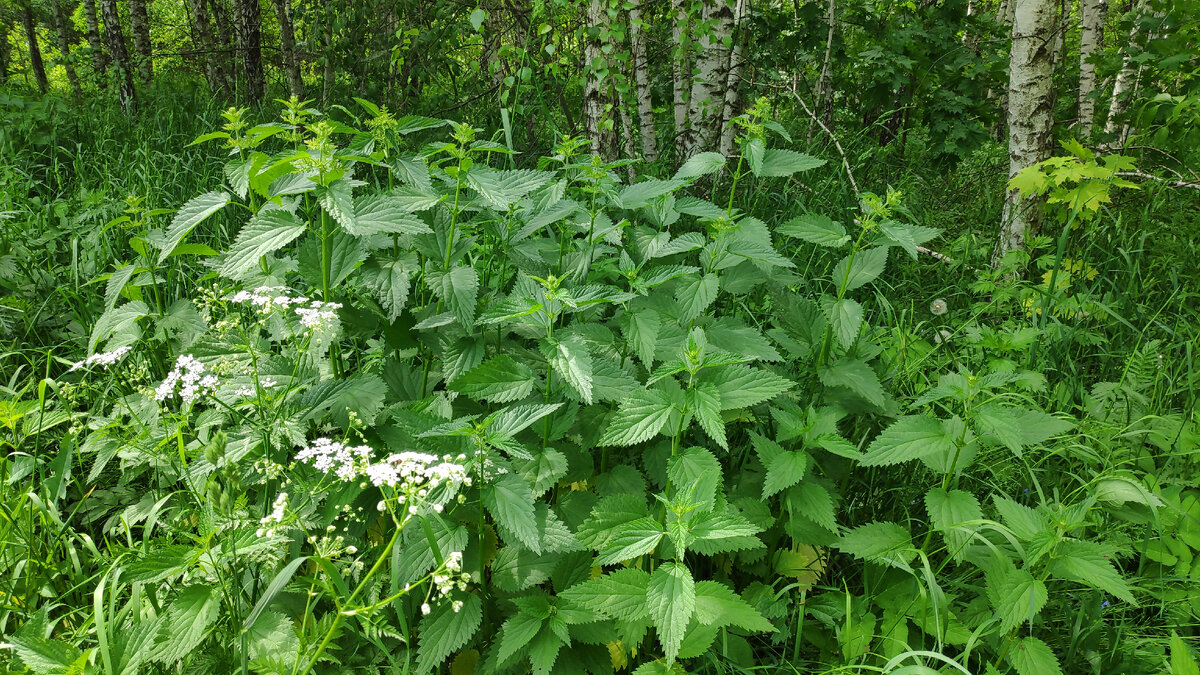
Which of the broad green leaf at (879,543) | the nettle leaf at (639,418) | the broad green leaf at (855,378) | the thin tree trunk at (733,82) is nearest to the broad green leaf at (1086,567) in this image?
the broad green leaf at (879,543)

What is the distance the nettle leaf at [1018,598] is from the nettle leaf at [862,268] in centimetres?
79

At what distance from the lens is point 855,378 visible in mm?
1791

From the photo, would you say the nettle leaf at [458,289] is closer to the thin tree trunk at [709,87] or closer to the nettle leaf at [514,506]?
the nettle leaf at [514,506]

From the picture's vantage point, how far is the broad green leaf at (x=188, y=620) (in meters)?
1.23

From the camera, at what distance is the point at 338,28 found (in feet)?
16.6

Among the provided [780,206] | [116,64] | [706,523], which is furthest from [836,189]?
[116,64]

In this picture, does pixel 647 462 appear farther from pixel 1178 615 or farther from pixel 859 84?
pixel 859 84

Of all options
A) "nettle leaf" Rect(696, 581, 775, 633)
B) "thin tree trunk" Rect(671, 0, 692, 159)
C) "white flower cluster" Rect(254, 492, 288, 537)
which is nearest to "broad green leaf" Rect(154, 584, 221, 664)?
"white flower cluster" Rect(254, 492, 288, 537)

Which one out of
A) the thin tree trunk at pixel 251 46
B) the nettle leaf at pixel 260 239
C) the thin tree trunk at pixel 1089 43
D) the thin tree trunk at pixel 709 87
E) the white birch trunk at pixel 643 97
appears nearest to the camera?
the nettle leaf at pixel 260 239

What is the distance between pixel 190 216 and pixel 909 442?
1.81 m

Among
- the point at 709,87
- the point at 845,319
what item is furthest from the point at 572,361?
the point at 709,87

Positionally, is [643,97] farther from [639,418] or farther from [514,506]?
[514,506]

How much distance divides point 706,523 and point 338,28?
5.16 metres

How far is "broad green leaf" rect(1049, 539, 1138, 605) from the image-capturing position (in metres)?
1.32
